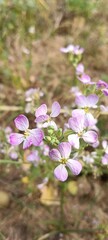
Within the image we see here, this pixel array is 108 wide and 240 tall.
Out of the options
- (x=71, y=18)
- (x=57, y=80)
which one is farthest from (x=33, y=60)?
(x=71, y=18)

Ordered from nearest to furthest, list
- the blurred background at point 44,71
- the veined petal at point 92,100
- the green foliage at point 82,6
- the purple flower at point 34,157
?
the veined petal at point 92,100 < the purple flower at point 34,157 < the blurred background at point 44,71 < the green foliage at point 82,6

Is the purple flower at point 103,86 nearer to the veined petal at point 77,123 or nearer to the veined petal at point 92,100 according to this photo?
the veined petal at point 92,100

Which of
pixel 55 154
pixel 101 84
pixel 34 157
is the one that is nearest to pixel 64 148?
pixel 55 154

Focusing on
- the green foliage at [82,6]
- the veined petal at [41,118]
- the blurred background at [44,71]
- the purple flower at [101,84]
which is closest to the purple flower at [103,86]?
the purple flower at [101,84]

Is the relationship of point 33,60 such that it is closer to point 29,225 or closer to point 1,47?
point 1,47

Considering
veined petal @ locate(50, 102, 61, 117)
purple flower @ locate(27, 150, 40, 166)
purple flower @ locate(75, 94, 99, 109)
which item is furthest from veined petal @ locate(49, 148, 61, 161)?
purple flower @ locate(27, 150, 40, 166)

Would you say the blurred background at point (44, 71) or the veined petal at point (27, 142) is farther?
the blurred background at point (44, 71)
